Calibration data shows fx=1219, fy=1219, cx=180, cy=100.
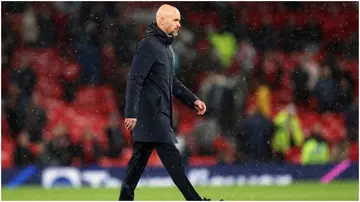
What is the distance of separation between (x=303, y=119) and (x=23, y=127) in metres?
4.59

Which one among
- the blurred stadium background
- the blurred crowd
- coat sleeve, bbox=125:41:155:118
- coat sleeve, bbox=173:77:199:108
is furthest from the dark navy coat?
the blurred crowd

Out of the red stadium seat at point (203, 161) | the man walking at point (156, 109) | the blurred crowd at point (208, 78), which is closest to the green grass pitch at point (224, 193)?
the red stadium seat at point (203, 161)

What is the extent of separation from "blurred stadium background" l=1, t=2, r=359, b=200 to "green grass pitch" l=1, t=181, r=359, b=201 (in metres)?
0.05

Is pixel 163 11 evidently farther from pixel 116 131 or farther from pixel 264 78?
pixel 264 78

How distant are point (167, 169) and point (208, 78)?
8.76 meters

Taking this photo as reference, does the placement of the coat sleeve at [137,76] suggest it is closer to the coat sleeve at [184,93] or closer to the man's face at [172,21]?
the man's face at [172,21]

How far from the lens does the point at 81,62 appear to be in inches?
728

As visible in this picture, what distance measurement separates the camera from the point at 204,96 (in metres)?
18.0

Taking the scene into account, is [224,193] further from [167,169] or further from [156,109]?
[156,109]

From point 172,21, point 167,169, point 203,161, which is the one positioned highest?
point 172,21

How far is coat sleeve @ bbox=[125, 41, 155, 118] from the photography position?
952 cm

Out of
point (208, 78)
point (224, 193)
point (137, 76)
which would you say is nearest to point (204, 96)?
point (208, 78)

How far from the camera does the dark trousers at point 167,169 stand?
32.0ft

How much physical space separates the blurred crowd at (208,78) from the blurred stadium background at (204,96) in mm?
22
